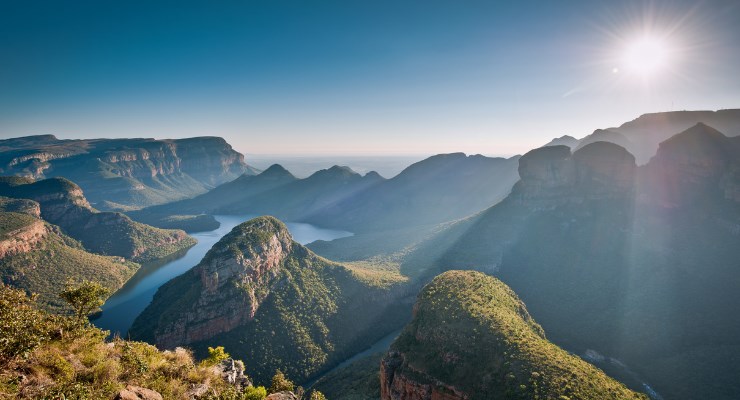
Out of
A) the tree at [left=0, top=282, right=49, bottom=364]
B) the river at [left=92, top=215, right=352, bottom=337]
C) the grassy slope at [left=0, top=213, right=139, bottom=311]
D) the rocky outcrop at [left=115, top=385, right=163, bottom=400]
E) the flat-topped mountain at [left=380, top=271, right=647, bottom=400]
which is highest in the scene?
the tree at [left=0, top=282, right=49, bottom=364]

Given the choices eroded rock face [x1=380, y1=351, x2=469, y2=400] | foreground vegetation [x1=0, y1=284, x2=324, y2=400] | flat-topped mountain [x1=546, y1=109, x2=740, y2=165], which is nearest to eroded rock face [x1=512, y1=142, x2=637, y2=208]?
flat-topped mountain [x1=546, y1=109, x2=740, y2=165]

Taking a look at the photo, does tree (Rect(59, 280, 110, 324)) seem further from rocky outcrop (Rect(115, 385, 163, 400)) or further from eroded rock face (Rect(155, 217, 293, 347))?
eroded rock face (Rect(155, 217, 293, 347))

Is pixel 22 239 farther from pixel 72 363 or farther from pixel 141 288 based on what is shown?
pixel 72 363

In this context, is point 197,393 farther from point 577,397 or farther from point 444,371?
point 577,397

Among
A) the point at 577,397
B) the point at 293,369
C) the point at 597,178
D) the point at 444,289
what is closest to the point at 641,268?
the point at 597,178

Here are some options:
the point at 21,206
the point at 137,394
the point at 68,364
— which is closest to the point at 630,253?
the point at 137,394

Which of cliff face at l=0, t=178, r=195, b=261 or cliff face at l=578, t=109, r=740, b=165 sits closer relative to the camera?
cliff face at l=578, t=109, r=740, b=165
